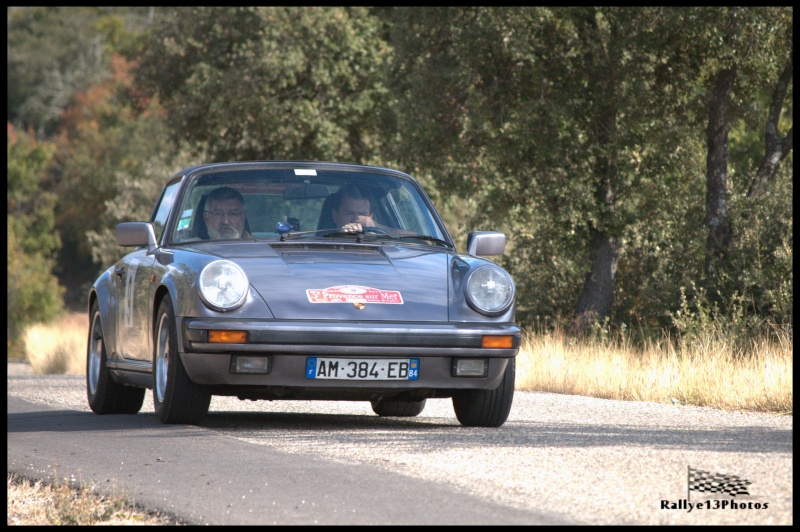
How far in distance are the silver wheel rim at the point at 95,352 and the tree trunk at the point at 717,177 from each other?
418 inches

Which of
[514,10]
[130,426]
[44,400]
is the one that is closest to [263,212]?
[130,426]

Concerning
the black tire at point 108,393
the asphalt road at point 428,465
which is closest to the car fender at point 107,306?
the black tire at point 108,393

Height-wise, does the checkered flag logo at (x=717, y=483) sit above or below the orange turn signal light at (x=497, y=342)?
below

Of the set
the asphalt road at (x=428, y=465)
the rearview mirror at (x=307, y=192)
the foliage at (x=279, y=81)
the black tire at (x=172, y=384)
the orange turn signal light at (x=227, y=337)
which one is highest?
the foliage at (x=279, y=81)

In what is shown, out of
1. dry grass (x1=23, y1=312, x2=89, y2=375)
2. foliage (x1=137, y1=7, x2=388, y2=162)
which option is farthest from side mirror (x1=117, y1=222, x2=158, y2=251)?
foliage (x1=137, y1=7, x2=388, y2=162)

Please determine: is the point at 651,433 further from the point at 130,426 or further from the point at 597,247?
the point at 597,247

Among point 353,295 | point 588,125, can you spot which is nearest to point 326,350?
point 353,295

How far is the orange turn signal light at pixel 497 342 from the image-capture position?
820 cm

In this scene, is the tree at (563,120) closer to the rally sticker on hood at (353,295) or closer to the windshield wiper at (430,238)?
the windshield wiper at (430,238)

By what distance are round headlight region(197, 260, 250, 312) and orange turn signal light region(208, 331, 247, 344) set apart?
0.15m

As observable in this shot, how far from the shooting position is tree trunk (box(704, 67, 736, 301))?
19406 mm

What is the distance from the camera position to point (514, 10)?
19.9 metres

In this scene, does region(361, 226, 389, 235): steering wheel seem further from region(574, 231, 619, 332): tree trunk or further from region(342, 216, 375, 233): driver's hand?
region(574, 231, 619, 332): tree trunk

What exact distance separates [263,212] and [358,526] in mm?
4461
